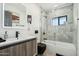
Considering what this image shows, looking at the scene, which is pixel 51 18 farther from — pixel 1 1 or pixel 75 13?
pixel 1 1

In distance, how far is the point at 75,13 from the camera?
3.75ft

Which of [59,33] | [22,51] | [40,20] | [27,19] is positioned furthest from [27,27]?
[59,33]

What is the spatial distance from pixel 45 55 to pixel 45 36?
0.90ft

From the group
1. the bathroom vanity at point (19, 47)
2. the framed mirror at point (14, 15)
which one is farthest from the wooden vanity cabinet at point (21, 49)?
the framed mirror at point (14, 15)

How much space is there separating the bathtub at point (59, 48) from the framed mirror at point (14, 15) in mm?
486

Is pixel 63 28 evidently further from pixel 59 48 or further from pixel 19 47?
pixel 19 47

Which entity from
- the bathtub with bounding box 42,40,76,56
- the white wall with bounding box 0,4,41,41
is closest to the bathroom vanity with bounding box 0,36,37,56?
the white wall with bounding box 0,4,41,41

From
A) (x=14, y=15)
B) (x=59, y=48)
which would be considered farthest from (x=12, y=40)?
(x=59, y=48)

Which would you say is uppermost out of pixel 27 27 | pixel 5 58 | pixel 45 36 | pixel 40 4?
pixel 40 4

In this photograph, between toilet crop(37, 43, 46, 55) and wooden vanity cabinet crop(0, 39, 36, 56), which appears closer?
wooden vanity cabinet crop(0, 39, 36, 56)

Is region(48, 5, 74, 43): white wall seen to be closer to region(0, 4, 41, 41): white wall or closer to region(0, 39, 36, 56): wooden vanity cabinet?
region(0, 4, 41, 41): white wall

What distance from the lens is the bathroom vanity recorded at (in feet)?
3.19

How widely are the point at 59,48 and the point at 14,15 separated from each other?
823 mm

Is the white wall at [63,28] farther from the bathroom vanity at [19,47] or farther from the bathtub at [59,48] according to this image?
the bathroom vanity at [19,47]
